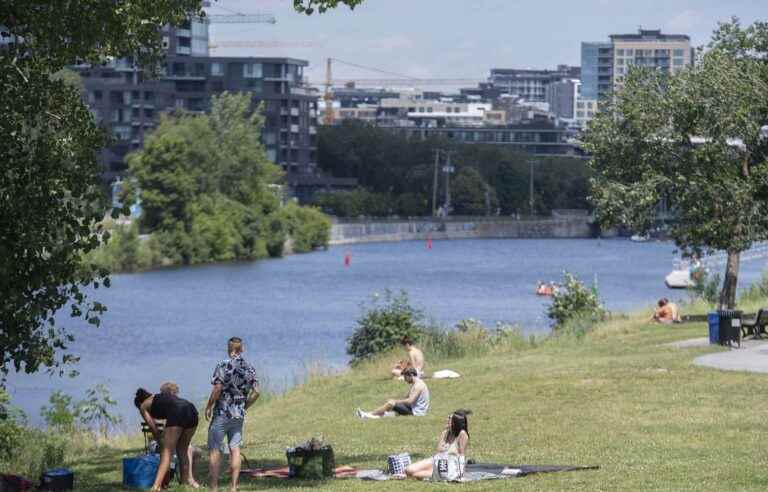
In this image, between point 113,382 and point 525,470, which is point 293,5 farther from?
point 113,382

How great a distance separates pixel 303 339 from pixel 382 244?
117m

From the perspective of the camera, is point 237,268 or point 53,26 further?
point 237,268

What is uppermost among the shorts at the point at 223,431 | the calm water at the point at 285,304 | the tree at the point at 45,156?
the tree at the point at 45,156

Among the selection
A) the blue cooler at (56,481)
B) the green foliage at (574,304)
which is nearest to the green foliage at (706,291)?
the green foliage at (574,304)

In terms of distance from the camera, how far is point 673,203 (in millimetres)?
46312

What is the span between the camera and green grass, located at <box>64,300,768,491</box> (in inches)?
821

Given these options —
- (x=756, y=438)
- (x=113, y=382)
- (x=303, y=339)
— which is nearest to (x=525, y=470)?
(x=756, y=438)

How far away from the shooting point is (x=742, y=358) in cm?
3378

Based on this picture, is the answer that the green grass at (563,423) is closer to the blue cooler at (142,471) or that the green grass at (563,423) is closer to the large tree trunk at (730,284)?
the blue cooler at (142,471)

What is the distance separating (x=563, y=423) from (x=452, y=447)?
5.32m

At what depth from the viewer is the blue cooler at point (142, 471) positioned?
21500 mm

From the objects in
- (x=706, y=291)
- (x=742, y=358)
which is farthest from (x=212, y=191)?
(x=742, y=358)

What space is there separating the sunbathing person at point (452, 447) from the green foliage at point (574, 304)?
30.9 metres

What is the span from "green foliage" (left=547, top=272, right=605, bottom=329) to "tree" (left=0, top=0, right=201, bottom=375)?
104 feet
